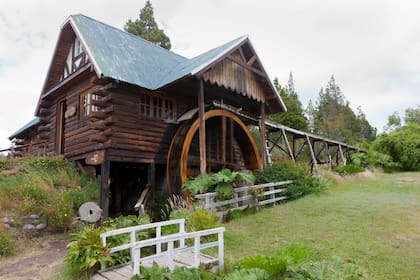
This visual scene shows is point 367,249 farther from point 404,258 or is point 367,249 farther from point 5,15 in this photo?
point 5,15

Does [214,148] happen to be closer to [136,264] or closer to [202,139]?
[202,139]

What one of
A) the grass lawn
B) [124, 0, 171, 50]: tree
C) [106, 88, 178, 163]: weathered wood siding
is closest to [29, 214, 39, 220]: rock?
[106, 88, 178, 163]: weathered wood siding

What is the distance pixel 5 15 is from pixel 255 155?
32.8 feet

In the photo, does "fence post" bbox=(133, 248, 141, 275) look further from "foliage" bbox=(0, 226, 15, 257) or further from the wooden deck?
"foliage" bbox=(0, 226, 15, 257)

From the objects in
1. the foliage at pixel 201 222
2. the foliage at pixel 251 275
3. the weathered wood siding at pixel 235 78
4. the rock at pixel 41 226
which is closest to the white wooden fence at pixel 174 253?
the foliage at pixel 201 222

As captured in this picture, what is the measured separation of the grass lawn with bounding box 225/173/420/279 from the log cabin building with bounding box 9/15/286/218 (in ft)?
8.13

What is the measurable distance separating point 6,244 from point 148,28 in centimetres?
2031

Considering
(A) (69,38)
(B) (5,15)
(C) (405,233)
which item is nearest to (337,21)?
(C) (405,233)

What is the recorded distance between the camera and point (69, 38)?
10445 mm

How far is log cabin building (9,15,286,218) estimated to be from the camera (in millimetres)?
8562

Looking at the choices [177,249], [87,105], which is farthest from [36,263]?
[87,105]

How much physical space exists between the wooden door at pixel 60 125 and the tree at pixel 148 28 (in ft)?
39.8

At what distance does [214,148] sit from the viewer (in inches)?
454

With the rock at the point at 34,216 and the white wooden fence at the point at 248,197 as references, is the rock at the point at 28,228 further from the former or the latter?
the white wooden fence at the point at 248,197
